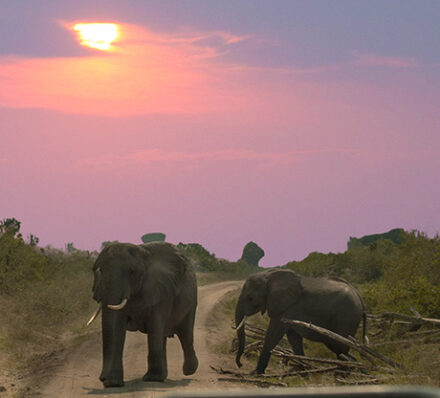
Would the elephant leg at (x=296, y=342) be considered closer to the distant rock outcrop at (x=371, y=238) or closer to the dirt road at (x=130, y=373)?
the dirt road at (x=130, y=373)

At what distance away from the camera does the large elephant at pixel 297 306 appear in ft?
49.8

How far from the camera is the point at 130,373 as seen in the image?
48.6ft

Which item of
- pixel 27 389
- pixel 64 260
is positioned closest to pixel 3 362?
pixel 27 389

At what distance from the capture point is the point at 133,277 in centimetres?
1255

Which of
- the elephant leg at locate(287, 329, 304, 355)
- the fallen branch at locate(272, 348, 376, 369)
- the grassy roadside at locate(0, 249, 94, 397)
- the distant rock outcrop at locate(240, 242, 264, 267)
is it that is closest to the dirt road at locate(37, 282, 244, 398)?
the grassy roadside at locate(0, 249, 94, 397)

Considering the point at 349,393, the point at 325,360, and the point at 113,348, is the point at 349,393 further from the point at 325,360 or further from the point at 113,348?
the point at 325,360

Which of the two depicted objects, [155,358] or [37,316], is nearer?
[155,358]

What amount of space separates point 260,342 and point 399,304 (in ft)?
12.8

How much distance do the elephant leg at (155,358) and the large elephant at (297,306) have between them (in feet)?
9.05

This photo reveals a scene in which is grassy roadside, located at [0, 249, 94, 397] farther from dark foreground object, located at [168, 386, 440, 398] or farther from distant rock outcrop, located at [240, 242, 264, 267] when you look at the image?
distant rock outcrop, located at [240, 242, 264, 267]

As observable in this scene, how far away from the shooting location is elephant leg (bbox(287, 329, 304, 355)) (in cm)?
1535

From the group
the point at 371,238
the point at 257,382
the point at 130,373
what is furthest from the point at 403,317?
the point at 371,238

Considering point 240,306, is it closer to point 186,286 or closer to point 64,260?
point 186,286

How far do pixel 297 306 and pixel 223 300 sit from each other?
51.5 ft
